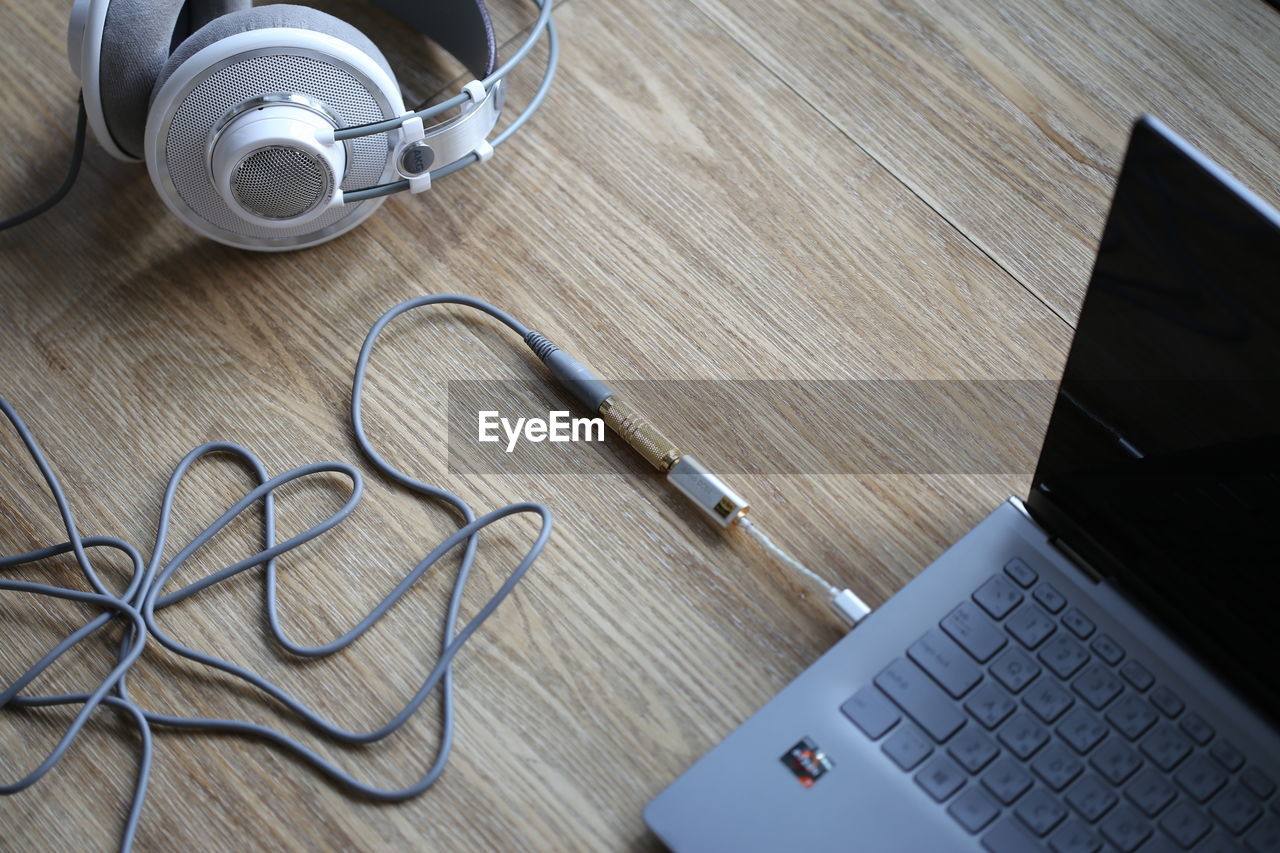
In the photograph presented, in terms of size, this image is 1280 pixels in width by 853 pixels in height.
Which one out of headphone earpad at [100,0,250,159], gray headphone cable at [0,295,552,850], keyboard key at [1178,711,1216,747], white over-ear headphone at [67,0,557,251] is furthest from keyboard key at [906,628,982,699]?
headphone earpad at [100,0,250,159]

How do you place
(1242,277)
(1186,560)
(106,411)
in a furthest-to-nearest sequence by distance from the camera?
1. (106,411)
2. (1186,560)
3. (1242,277)

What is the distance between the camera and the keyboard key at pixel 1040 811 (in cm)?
57

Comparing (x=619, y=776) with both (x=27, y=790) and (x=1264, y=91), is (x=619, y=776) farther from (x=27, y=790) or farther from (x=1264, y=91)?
(x=1264, y=91)

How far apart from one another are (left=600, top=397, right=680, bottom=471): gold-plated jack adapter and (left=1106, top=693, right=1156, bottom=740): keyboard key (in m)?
0.28

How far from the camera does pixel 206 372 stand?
2.39 ft

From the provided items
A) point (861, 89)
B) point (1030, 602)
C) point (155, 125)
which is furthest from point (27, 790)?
point (861, 89)

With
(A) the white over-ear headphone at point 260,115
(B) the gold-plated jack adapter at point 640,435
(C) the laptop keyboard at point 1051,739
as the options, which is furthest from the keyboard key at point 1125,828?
(A) the white over-ear headphone at point 260,115

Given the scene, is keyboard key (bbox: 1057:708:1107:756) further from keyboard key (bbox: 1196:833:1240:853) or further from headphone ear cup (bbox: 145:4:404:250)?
headphone ear cup (bbox: 145:4:404:250)

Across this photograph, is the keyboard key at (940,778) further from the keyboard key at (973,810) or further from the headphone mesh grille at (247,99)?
the headphone mesh grille at (247,99)

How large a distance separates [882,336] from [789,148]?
Result: 16 cm

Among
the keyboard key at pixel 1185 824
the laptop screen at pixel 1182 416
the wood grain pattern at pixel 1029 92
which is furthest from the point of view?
the wood grain pattern at pixel 1029 92

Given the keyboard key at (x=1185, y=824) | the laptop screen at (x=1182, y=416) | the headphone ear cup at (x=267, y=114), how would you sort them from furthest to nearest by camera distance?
the headphone ear cup at (x=267, y=114), the keyboard key at (x=1185, y=824), the laptop screen at (x=1182, y=416)

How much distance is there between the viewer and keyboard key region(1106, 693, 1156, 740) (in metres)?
0.58

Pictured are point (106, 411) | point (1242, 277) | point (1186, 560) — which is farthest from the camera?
point (106, 411)
